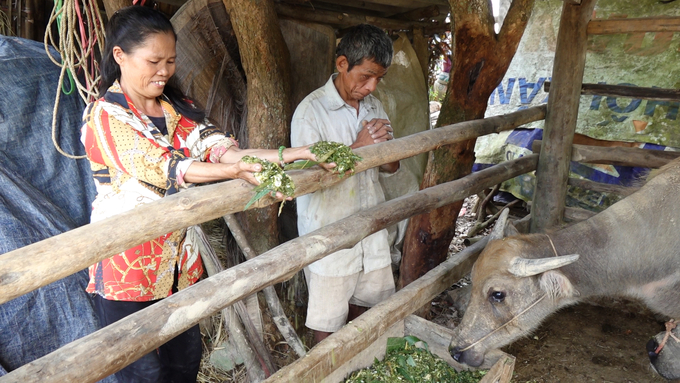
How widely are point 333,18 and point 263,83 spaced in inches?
51.9

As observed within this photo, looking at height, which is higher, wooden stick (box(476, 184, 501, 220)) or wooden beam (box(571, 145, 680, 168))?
A: wooden beam (box(571, 145, 680, 168))

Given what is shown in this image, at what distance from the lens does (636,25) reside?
352 centimetres

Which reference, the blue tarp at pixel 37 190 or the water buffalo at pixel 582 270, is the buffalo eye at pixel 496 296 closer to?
the water buffalo at pixel 582 270

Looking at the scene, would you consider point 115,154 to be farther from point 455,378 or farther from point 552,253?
point 552,253

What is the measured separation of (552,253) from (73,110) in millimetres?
3148

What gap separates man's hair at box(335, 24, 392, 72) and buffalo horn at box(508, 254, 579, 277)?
142 cm

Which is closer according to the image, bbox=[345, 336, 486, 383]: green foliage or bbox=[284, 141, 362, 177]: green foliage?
bbox=[284, 141, 362, 177]: green foliage

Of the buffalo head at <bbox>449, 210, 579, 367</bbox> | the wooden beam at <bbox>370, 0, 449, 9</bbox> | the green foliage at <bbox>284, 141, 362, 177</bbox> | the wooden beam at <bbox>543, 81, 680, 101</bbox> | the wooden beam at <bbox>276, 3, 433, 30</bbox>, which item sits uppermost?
the wooden beam at <bbox>370, 0, 449, 9</bbox>

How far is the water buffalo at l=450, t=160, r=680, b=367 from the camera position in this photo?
8.64ft

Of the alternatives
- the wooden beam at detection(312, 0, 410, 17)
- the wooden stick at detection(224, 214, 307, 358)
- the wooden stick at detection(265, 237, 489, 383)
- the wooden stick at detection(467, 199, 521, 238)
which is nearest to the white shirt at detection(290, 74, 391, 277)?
the wooden stick at detection(265, 237, 489, 383)

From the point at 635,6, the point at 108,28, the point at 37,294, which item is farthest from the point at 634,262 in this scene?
the point at 635,6

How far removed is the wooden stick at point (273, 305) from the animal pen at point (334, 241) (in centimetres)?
74

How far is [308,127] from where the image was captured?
2762 millimetres

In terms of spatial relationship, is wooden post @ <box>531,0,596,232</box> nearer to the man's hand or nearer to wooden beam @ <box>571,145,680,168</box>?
wooden beam @ <box>571,145,680,168</box>
